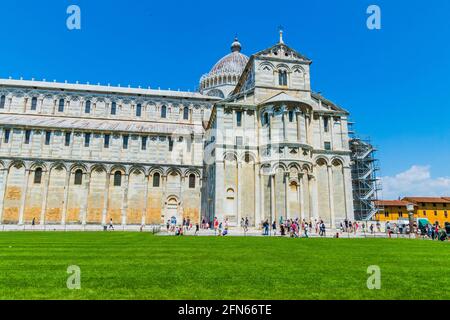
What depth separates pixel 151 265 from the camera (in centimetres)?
870

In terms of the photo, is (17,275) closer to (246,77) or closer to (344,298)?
(344,298)

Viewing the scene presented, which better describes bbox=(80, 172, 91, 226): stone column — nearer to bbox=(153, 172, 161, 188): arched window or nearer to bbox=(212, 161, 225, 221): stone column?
bbox=(153, 172, 161, 188): arched window

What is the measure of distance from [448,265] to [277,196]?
21124mm

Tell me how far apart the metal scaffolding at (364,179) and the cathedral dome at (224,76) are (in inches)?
829

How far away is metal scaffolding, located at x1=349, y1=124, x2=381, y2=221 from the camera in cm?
4338

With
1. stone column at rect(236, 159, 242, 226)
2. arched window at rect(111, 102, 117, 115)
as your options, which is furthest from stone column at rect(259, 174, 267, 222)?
arched window at rect(111, 102, 117, 115)

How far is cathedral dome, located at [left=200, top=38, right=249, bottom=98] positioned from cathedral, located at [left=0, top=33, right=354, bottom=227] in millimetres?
3319

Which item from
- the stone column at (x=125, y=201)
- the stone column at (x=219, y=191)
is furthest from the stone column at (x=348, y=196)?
the stone column at (x=125, y=201)

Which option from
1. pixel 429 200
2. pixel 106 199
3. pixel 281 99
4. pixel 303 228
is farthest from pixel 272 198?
pixel 429 200

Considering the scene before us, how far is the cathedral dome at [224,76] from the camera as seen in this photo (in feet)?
175

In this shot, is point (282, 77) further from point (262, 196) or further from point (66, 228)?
point (66, 228)

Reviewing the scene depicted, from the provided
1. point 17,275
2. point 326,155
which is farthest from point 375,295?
point 326,155

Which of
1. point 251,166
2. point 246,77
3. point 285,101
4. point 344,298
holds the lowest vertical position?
point 344,298

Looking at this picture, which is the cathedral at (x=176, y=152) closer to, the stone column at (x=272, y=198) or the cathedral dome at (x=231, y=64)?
the stone column at (x=272, y=198)
